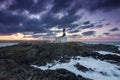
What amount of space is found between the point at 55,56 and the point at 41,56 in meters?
3.39

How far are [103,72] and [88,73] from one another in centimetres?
325

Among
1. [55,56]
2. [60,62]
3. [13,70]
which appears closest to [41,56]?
[55,56]

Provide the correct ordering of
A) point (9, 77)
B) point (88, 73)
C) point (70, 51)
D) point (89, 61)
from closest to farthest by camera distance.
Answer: point (9, 77) → point (88, 73) → point (89, 61) → point (70, 51)

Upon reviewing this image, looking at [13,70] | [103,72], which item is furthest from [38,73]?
[103,72]

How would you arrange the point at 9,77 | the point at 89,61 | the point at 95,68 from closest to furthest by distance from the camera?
the point at 9,77, the point at 95,68, the point at 89,61

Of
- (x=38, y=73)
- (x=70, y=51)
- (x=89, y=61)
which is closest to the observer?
(x=38, y=73)

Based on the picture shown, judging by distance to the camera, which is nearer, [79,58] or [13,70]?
[13,70]

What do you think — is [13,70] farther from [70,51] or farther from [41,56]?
[70,51]

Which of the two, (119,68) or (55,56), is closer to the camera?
(119,68)

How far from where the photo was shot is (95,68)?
125ft

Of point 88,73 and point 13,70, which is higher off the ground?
point 13,70

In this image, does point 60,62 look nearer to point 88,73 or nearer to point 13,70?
point 88,73

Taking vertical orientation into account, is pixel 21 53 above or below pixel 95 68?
above

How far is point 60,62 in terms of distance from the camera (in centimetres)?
3972
